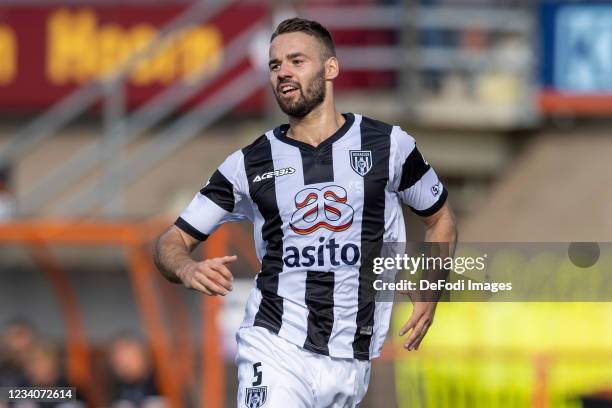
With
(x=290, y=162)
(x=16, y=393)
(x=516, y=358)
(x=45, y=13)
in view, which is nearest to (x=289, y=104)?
(x=290, y=162)

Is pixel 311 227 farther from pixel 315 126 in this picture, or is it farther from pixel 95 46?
pixel 95 46

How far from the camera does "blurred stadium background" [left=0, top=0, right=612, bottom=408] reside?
1128cm

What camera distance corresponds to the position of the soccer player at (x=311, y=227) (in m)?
5.48

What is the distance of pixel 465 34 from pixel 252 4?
2.12 metres

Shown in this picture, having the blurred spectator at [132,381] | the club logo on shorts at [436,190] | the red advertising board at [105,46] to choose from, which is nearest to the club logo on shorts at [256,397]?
the club logo on shorts at [436,190]

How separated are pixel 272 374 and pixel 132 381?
5709 mm

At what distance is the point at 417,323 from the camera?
18.1 ft

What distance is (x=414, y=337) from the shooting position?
5492mm

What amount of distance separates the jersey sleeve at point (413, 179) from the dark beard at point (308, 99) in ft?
1.17

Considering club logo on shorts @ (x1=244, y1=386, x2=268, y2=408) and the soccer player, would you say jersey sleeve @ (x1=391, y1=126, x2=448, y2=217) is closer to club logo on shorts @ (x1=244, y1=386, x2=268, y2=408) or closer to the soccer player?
the soccer player

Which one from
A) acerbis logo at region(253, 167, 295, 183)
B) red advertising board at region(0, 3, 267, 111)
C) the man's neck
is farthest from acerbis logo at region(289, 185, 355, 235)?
red advertising board at region(0, 3, 267, 111)

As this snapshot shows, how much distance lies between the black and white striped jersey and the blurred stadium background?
4.93 meters

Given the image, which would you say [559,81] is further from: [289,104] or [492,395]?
[289,104]

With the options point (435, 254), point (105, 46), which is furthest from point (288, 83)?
point (105, 46)
